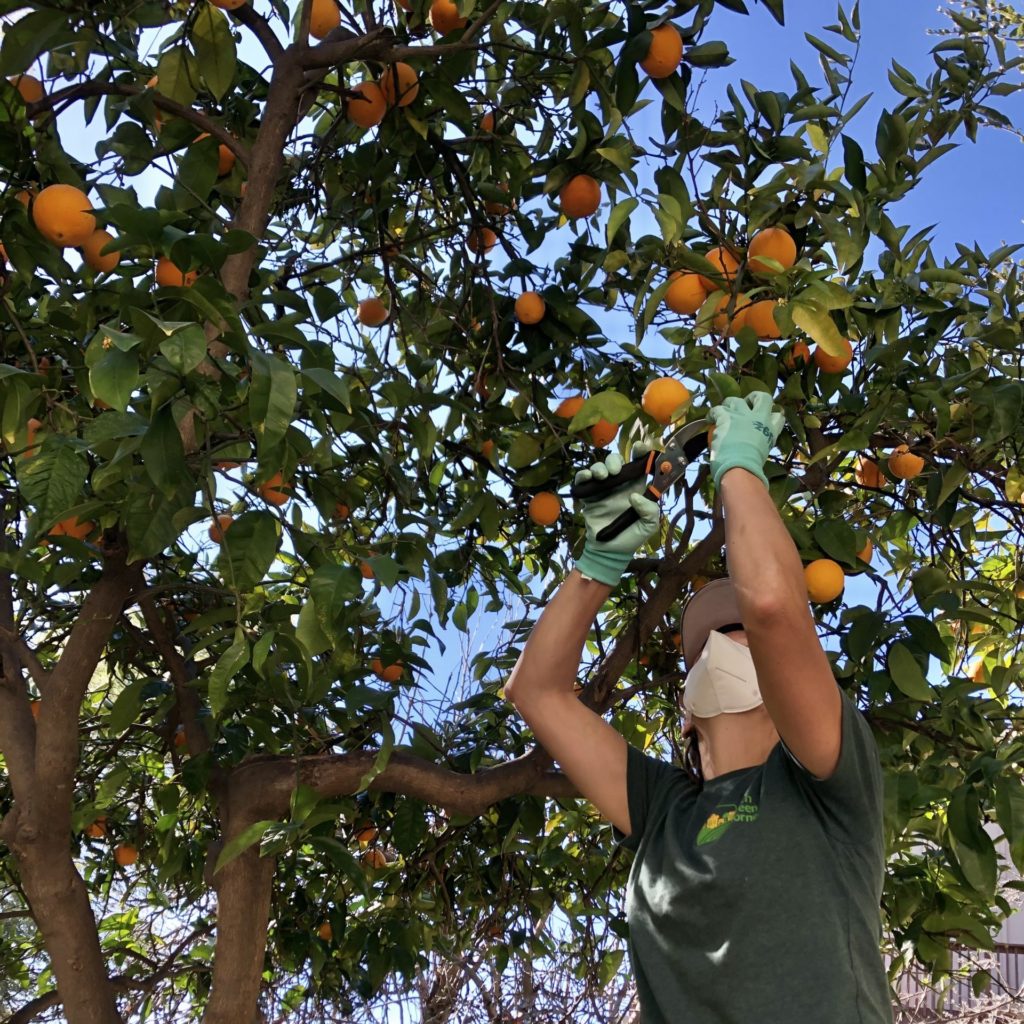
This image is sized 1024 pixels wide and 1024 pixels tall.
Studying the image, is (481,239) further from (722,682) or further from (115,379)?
(115,379)

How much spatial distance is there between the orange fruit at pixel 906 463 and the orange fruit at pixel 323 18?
4.31ft

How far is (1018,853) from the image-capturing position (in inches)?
58.9

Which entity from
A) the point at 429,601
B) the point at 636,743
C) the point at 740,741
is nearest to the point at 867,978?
the point at 740,741

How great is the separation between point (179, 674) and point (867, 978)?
1.36 metres

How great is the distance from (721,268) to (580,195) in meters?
0.39

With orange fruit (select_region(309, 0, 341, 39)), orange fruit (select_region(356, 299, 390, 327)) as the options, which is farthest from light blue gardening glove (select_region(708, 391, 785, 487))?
orange fruit (select_region(356, 299, 390, 327))

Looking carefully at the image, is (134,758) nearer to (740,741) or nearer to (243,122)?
(243,122)

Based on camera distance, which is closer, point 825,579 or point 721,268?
point 721,268

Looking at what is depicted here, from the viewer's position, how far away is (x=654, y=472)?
1.54 m

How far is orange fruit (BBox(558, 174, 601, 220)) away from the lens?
1965 mm

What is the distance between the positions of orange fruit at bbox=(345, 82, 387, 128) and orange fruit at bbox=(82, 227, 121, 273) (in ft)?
1.83

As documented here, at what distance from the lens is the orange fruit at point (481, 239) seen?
92.7 inches

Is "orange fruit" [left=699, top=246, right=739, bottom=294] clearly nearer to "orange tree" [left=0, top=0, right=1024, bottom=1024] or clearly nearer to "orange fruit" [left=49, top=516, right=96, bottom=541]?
"orange tree" [left=0, top=0, right=1024, bottom=1024]

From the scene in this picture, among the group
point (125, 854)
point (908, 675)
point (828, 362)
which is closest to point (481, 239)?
point (828, 362)
